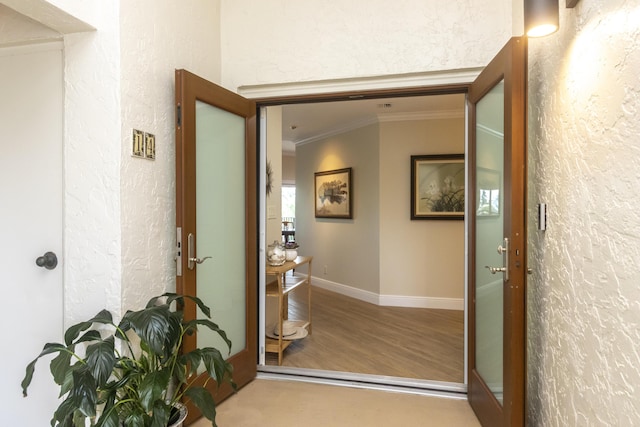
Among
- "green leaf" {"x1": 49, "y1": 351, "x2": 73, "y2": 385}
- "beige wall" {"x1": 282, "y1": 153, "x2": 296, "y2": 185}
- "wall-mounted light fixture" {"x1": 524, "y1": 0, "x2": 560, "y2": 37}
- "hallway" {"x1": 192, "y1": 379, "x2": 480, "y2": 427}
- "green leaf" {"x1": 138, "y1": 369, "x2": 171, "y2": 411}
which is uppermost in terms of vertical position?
"beige wall" {"x1": 282, "y1": 153, "x2": 296, "y2": 185}

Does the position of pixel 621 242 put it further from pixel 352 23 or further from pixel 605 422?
pixel 352 23

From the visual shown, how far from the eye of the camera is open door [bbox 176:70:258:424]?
6.50ft

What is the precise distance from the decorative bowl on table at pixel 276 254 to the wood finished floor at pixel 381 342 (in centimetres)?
77

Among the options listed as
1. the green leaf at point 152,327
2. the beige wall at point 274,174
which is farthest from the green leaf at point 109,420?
the beige wall at point 274,174

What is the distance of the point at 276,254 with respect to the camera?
311cm

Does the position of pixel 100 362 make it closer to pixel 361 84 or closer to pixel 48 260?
pixel 48 260

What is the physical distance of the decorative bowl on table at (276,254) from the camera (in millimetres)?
3088

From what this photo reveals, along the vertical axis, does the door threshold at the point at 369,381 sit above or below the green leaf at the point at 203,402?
below

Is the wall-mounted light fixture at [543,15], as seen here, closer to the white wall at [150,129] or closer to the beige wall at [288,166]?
the white wall at [150,129]

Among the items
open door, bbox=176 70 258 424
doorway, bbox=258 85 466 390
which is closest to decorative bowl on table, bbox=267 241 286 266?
open door, bbox=176 70 258 424

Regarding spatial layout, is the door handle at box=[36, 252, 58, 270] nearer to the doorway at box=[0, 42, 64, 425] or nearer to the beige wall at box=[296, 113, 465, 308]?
the doorway at box=[0, 42, 64, 425]

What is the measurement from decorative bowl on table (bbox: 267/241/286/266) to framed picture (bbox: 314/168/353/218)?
228cm

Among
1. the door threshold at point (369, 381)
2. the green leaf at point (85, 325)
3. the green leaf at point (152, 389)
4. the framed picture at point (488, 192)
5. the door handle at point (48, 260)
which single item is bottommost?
the door threshold at point (369, 381)

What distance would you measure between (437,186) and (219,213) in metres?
3.13
